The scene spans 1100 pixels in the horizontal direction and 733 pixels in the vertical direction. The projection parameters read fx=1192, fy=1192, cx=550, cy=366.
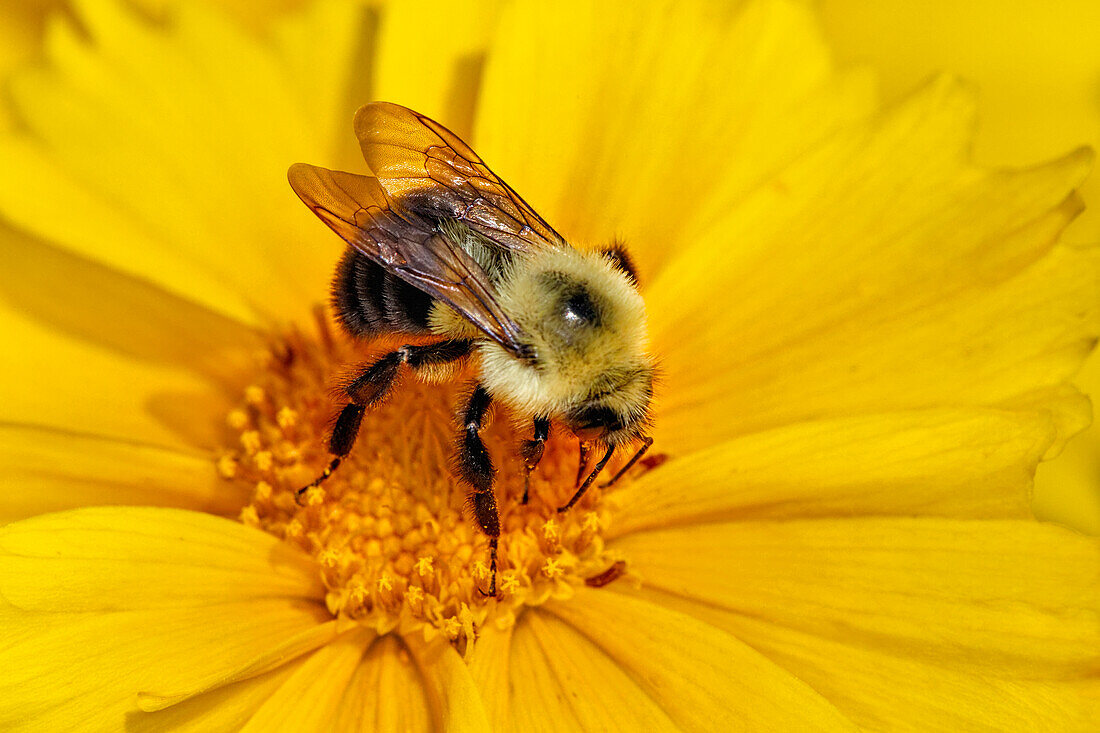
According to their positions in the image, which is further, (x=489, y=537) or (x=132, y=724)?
(x=489, y=537)

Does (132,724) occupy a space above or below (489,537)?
below

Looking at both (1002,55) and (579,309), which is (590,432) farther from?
(1002,55)

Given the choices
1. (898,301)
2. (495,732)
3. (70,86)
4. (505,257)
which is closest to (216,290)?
(70,86)

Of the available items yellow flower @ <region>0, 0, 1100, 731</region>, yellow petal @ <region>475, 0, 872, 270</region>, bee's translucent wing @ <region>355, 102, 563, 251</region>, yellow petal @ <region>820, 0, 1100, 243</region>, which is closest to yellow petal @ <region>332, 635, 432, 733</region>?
yellow flower @ <region>0, 0, 1100, 731</region>

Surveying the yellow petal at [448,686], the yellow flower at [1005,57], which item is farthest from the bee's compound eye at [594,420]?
the yellow flower at [1005,57]

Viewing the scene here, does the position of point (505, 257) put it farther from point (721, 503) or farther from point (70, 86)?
point (70, 86)

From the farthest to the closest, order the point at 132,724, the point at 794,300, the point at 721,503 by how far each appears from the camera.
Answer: the point at 794,300 < the point at 721,503 < the point at 132,724

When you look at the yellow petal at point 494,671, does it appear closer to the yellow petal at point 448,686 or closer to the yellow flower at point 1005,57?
A: the yellow petal at point 448,686
